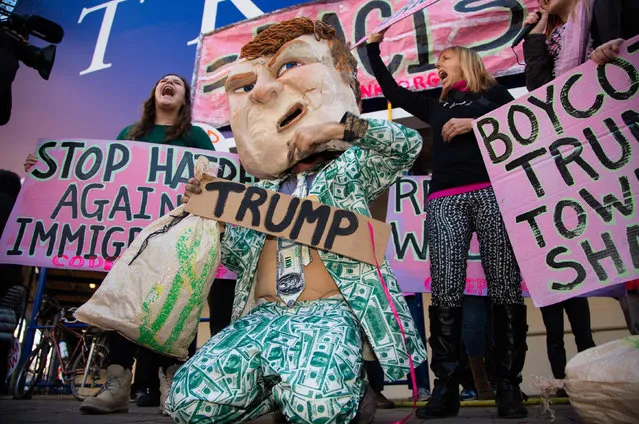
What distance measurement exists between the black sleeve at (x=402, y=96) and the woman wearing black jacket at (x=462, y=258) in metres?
0.20

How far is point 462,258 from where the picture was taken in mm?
2014

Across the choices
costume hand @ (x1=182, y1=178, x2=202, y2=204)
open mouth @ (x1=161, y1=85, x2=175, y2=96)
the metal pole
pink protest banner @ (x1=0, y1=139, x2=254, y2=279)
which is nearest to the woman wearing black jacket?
costume hand @ (x1=182, y1=178, x2=202, y2=204)

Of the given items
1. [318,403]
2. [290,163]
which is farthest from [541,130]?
[318,403]

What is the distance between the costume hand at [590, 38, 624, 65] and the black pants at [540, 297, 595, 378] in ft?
4.90

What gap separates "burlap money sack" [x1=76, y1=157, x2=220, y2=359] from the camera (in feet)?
5.32

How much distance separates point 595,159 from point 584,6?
0.70 m

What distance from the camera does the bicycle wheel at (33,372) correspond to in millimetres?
3904

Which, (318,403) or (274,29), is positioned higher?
(274,29)

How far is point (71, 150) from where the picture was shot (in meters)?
3.26

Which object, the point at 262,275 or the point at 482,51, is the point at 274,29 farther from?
the point at 482,51

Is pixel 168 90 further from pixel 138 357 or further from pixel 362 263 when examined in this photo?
pixel 362 263

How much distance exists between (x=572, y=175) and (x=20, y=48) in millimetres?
2190

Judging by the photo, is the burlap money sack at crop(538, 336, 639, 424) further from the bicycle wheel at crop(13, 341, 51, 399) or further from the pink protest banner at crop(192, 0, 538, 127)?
the bicycle wheel at crop(13, 341, 51, 399)

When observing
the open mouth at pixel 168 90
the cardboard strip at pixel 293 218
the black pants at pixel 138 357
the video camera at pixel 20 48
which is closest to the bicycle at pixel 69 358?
the black pants at pixel 138 357
